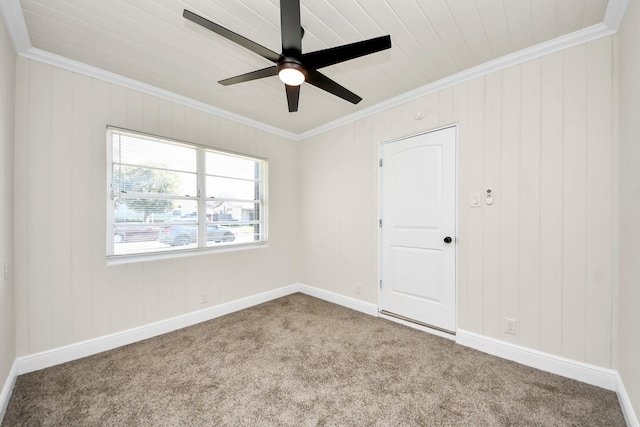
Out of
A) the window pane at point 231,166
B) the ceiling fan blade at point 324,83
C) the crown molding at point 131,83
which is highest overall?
the crown molding at point 131,83

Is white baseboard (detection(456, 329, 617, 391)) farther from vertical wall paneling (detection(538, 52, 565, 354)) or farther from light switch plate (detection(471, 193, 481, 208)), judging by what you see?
light switch plate (detection(471, 193, 481, 208))

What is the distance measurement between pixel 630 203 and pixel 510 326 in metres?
1.22

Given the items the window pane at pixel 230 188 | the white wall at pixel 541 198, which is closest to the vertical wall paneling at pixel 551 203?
the white wall at pixel 541 198

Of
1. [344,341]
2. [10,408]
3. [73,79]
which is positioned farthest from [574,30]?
[10,408]

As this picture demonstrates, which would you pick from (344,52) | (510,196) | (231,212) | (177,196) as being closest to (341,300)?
(231,212)

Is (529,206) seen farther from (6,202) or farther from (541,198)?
(6,202)

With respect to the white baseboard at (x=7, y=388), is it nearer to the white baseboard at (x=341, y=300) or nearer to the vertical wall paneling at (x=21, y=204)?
the vertical wall paneling at (x=21, y=204)

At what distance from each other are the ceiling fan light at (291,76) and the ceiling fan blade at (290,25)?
10 cm

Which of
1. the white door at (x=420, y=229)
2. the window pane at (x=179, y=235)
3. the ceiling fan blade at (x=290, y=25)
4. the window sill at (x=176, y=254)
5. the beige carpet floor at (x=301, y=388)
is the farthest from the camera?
the window pane at (x=179, y=235)

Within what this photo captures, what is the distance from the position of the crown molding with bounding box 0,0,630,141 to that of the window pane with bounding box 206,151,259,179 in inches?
19.3

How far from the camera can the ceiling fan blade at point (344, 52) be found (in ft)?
4.68

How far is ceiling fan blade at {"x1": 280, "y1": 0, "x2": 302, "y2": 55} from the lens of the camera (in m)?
1.25

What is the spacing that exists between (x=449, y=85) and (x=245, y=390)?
3135 millimetres

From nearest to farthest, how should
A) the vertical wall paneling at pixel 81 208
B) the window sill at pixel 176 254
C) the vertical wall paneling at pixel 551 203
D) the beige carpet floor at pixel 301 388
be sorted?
the beige carpet floor at pixel 301 388 < the vertical wall paneling at pixel 551 203 < the vertical wall paneling at pixel 81 208 < the window sill at pixel 176 254
